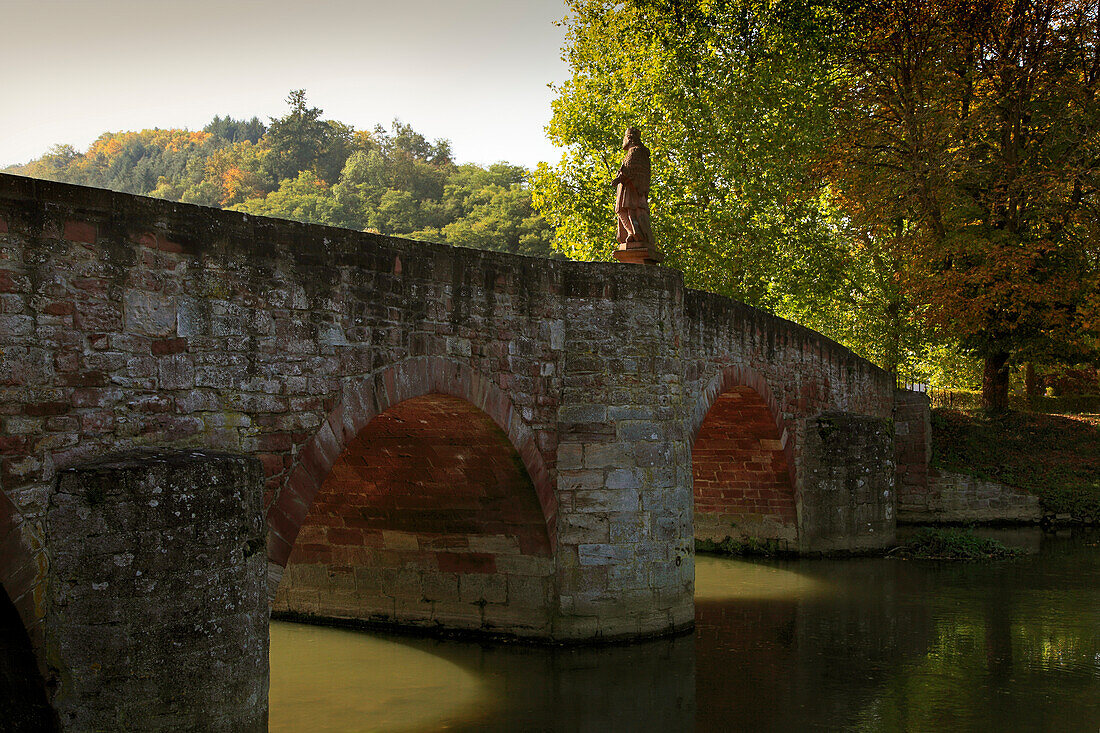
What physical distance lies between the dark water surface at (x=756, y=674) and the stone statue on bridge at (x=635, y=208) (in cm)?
370

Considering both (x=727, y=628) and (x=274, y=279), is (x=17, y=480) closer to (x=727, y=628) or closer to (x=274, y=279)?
(x=274, y=279)

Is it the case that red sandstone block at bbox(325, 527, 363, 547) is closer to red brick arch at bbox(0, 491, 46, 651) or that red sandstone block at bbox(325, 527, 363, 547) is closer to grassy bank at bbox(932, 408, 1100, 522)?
red brick arch at bbox(0, 491, 46, 651)

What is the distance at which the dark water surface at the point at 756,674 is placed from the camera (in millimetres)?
7941

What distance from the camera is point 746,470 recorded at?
15.5 meters

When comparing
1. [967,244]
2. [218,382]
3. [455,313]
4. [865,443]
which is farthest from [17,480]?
[967,244]

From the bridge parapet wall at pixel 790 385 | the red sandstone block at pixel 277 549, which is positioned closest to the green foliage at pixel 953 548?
the bridge parapet wall at pixel 790 385

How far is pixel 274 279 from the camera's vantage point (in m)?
6.75

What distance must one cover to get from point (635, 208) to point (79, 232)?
582 centimetres

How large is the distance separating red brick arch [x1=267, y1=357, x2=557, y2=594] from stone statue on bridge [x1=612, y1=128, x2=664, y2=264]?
2.16 metres

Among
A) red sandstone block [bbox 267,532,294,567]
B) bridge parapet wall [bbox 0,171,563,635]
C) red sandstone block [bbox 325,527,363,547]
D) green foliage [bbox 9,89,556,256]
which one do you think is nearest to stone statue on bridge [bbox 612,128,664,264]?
bridge parapet wall [bbox 0,171,563,635]

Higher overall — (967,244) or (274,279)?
(967,244)

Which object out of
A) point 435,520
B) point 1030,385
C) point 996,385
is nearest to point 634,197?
point 435,520

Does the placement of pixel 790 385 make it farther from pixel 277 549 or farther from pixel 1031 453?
pixel 277 549

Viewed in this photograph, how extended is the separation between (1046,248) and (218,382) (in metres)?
17.1
